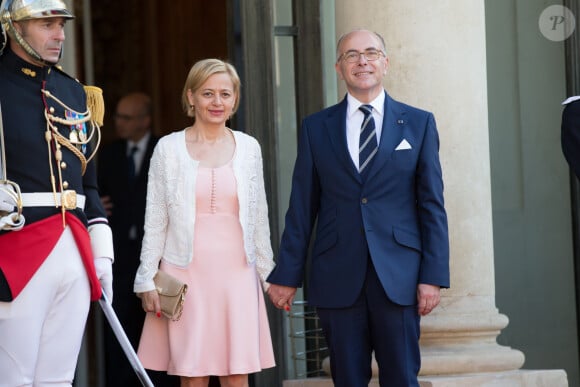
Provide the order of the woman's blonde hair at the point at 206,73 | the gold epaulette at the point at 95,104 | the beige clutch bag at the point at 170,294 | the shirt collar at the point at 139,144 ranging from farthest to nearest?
the shirt collar at the point at 139,144
the woman's blonde hair at the point at 206,73
the beige clutch bag at the point at 170,294
the gold epaulette at the point at 95,104

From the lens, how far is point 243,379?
674cm

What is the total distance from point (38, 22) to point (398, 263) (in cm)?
175

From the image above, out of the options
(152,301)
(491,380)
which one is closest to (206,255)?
(152,301)

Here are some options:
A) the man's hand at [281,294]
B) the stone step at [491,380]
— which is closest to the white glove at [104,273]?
the man's hand at [281,294]

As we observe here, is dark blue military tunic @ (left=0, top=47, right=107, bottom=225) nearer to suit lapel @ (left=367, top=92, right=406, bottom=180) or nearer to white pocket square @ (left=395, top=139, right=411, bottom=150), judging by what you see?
suit lapel @ (left=367, top=92, right=406, bottom=180)

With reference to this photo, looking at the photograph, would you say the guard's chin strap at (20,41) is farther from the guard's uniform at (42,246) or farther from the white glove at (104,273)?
the white glove at (104,273)

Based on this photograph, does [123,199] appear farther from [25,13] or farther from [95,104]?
[25,13]

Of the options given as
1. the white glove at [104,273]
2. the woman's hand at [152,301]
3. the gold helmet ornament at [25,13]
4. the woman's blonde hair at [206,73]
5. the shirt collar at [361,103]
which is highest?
the gold helmet ornament at [25,13]

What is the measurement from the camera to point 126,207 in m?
9.25

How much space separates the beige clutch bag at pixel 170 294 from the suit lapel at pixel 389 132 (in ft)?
3.69

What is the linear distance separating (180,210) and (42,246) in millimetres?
1476

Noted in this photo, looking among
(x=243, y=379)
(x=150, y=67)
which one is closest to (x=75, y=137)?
(x=243, y=379)

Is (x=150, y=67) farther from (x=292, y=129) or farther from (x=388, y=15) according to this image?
(x=388, y=15)

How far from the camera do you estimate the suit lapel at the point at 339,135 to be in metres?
6.04
